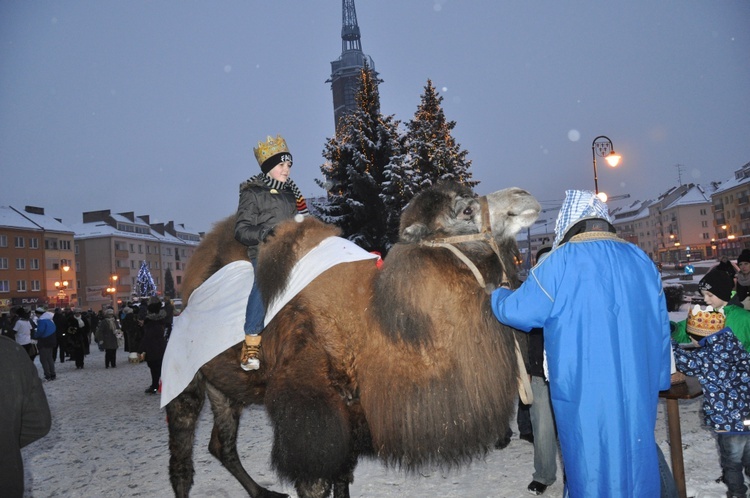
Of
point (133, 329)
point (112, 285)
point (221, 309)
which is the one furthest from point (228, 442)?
point (112, 285)

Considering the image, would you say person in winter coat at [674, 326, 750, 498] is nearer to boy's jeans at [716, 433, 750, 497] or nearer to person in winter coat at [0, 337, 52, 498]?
boy's jeans at [716, 433, 750, 497]

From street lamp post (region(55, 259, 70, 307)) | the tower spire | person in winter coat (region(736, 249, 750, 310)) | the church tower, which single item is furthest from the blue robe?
the tower spire

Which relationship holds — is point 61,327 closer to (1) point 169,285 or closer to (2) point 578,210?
(2) point 578,210

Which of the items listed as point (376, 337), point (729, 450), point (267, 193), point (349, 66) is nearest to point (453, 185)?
point (376, 337)

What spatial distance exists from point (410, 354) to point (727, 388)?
256cm

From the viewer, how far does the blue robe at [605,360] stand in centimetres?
246

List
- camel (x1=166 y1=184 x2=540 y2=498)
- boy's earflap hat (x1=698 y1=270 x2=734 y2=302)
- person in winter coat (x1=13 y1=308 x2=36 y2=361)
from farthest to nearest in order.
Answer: person in winter coat (x1=13 y1=308 x2=36 y2=361) < boy's earflap hat (x1=698 y1=270 x2=734 y2=302) < camel (x1=166 y1=184 x2=540 y2=498)

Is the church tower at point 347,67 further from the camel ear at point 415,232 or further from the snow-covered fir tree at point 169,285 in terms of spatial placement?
the camel ear at point 415,232

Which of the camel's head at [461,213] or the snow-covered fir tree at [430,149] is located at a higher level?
the snow-covered fir tree at [430,149]

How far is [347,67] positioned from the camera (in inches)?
4756

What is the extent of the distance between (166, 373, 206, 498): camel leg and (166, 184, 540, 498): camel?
5.06 ft

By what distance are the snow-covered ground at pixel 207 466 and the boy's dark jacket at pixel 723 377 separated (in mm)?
826

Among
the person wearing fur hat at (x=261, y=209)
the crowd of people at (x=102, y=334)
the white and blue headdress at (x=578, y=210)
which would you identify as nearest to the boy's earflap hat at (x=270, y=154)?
the person wearing fur hat at (x=261, y=209)

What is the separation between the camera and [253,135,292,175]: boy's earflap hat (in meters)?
4.50
